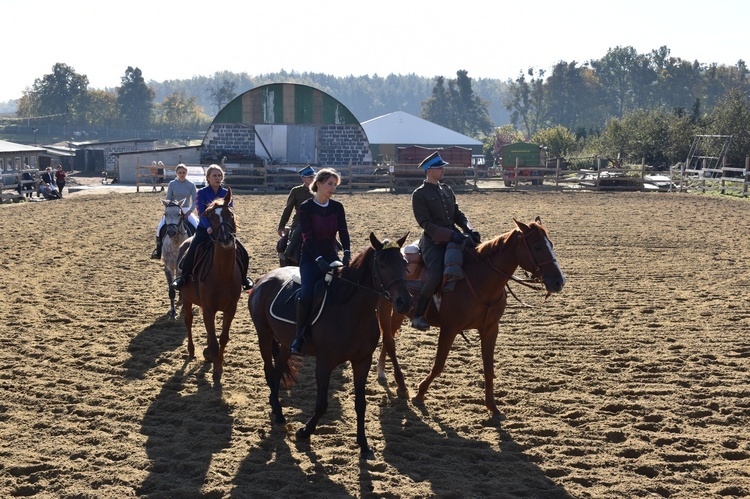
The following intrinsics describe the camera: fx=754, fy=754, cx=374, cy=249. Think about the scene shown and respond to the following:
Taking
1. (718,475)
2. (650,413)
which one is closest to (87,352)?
(650,413)

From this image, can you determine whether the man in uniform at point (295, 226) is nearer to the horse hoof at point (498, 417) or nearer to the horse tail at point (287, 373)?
the horse tail at point (287, 373)

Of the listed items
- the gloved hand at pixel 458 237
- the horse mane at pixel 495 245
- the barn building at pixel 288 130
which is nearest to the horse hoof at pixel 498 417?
the horse mane at pixel 495 245

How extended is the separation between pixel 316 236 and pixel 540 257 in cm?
225

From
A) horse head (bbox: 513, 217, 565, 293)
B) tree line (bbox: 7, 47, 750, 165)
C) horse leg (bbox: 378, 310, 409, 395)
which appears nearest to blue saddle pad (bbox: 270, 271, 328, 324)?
horse leg (bbox: 378, 310, 409, 395)

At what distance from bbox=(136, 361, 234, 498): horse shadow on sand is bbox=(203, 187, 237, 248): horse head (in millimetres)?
1677

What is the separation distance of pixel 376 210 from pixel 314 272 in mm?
21640

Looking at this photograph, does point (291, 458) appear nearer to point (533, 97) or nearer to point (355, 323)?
point (355, 323)

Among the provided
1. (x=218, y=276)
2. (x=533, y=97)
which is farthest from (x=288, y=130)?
(x=533, y=97)

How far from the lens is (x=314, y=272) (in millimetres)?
6887

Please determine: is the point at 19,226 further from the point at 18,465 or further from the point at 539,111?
the point at 539,111

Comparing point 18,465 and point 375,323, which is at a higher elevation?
point 375,323

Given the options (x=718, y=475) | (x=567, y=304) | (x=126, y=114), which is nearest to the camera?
(x=718, y=475)

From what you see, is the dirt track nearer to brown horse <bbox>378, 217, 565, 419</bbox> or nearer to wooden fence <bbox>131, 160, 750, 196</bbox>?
brown horse <bbox>378, 217, 565, 419</bbox>

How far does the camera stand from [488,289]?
7.77 metres
